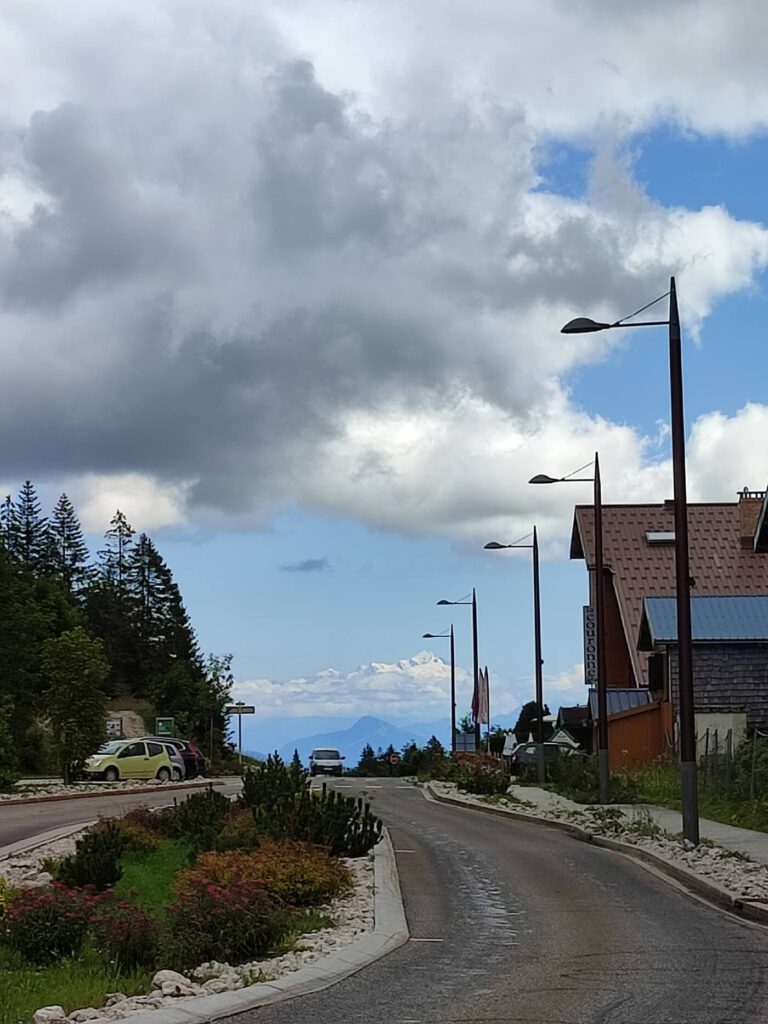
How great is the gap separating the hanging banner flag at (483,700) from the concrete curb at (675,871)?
25028 millimetres

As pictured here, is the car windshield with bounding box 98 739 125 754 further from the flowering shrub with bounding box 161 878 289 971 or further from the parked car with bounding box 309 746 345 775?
the flowering shrub with bounding box 161 878 289 971

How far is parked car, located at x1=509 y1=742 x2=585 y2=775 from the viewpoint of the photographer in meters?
45.9

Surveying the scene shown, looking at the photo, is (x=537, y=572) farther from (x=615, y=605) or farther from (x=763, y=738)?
(x=615, y=605)

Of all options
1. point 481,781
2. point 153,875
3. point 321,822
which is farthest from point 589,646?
point 153,875

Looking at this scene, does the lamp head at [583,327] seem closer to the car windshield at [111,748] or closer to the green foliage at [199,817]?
the green foliage at [199,817]

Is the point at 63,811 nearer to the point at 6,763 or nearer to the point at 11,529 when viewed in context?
the point at 6,763

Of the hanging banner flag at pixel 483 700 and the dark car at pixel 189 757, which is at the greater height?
the hanging banner flag at pixel 483 700

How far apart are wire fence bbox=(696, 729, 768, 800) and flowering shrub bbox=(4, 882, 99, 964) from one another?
16.5m

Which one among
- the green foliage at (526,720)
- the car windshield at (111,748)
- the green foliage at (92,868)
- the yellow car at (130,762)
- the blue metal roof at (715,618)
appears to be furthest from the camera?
the green foliage at (526,720)

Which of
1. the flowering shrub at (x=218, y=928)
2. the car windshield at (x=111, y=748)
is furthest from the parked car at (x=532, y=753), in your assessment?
the flowering shrub at (x=218, y=928)

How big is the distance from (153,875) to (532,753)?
32540 mm

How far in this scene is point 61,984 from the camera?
10.4m

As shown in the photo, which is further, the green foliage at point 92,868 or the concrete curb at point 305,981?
the green foliage at point 92,868

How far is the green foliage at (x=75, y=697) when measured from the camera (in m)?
39.2
